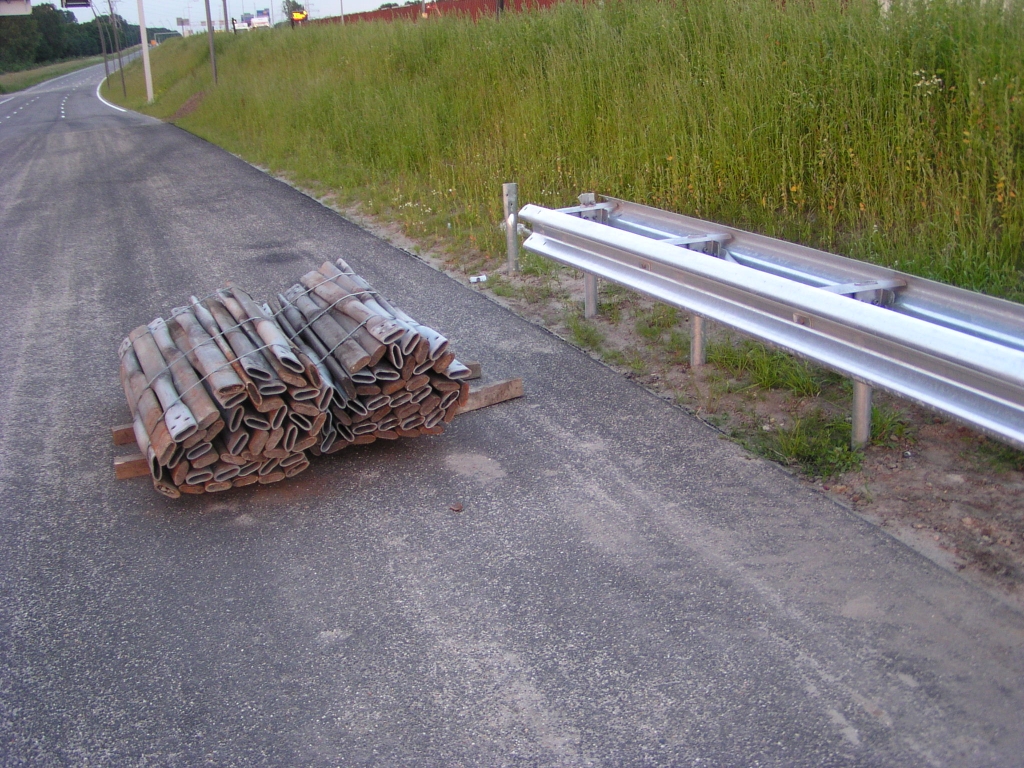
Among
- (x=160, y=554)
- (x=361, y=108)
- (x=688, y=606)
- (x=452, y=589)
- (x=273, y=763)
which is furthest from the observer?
(x=361, y=108)

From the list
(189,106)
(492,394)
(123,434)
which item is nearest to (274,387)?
(123,434)

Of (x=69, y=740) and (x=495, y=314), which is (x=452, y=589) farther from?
(x=495, y=314)

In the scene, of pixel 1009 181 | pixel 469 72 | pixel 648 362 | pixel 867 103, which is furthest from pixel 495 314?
pixel 469 72

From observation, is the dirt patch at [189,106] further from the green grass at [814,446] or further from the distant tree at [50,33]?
the distant tree at [50,33]

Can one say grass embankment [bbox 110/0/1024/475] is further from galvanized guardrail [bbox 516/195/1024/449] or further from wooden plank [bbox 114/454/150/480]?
wooden plank [bbox 114/454/150/480]

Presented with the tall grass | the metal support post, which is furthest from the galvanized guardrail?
the tall grass

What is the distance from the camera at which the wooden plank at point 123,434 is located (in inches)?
207

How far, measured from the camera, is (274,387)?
4.59 meters

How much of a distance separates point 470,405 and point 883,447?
2.38 m

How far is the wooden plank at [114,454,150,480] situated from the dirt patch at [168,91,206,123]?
2703 centimetres

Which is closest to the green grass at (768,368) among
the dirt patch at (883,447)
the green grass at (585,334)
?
the dirt patch at (883,447)

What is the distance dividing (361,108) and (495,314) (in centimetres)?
980

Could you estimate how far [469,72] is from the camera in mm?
13484

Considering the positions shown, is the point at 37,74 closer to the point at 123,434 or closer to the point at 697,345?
the point at 123,434
